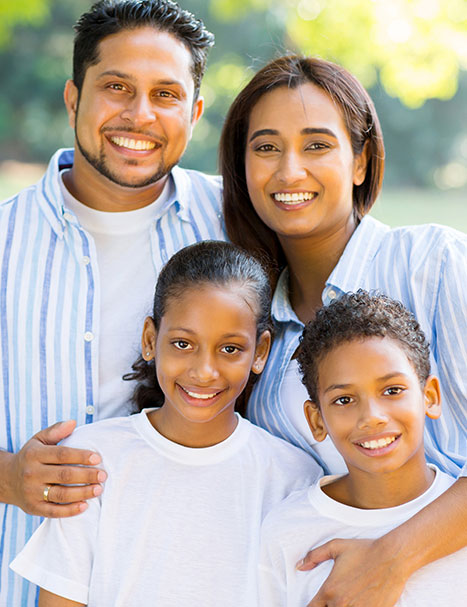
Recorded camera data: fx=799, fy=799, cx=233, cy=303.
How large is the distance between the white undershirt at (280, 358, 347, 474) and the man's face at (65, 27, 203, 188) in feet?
2.82

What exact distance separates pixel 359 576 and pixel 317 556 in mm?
114

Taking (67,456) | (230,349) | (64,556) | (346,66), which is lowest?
(64,556)

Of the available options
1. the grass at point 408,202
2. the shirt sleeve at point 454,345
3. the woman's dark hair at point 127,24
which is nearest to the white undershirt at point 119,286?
the woman's dark hair at point 127,24

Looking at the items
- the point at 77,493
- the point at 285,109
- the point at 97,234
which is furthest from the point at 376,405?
the point at 97,234

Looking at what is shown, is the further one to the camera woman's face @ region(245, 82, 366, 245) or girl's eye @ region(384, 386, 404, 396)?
woman's face @ region(245, 82, 366, 245)

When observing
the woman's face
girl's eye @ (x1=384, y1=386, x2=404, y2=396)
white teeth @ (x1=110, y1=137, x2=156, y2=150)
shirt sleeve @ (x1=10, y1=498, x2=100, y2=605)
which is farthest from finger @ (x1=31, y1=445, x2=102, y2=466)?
white teeth @ (x1=110, y1=137, x2=156, y2=150)

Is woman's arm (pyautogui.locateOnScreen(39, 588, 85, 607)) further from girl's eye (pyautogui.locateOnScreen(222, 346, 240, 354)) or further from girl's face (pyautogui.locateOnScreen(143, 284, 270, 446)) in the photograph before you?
girl's eye (pyautogui.locateOnScreen(222, 346, 240, 354))

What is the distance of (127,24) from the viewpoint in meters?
2.73

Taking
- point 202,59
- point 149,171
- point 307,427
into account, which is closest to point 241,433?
point 307,427

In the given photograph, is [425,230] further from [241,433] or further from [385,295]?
[241,433]

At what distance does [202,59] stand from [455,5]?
4.29m

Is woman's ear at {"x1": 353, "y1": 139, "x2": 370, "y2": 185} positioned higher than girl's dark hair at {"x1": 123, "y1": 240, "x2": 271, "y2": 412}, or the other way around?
woman's ear at {"x1": 353, "y1": 139, "x2": 370, "y2": 185}

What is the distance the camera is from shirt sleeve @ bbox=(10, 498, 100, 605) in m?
2.03

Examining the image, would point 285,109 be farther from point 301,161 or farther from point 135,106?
point 135,106
